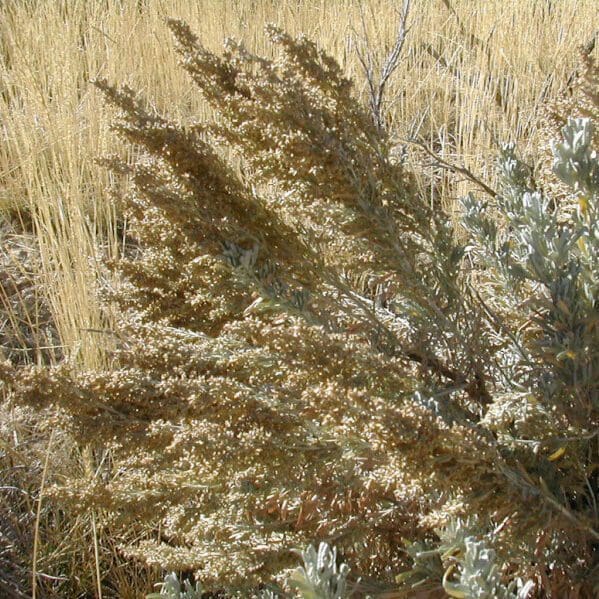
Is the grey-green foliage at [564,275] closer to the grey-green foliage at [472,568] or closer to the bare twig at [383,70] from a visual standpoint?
the grey-green foliage at [472,568]

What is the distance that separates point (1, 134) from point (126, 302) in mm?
1917

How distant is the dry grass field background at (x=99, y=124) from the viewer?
181 cm

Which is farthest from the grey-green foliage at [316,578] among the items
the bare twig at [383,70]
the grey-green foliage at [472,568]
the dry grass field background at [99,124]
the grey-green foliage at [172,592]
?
the bare twig at [383,70]

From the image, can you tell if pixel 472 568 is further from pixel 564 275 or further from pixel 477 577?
pixel 564 275

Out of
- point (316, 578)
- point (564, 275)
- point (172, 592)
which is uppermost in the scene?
point (564, 275)

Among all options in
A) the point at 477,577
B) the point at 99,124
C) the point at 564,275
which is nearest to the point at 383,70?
the point at 99,124

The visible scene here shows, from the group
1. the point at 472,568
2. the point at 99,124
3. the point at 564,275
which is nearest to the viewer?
the point at 472,568

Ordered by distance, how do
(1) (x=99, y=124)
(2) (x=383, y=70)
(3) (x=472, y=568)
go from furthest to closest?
1. (1) (x=99, y=124)
2. (2) (x=383, y=70)
3. (3) (x=472, y=568)

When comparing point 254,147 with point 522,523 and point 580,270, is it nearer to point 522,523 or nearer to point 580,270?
point 580,270

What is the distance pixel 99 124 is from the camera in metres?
2.67

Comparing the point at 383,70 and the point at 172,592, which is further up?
the point at 383,70

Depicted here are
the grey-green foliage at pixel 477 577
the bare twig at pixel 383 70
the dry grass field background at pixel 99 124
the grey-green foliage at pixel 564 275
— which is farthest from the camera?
the dry grass field background at pixel 99 124

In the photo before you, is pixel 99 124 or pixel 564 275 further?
pixel 99 124

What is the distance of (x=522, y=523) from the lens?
85 cm
